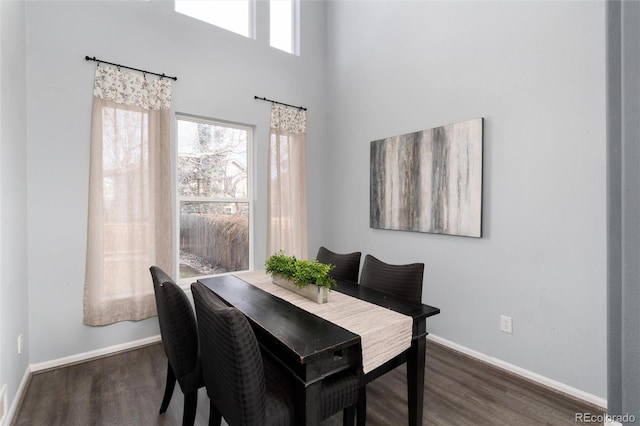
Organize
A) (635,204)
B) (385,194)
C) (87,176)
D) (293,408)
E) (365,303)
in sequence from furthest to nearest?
(385,194) → (87,176) → (365,303) → (293,408) → (635,204)

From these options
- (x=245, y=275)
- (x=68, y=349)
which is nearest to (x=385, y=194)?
(x=245, y=275)

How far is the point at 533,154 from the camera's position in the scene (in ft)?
7.39

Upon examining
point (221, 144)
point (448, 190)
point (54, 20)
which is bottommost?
point (448, 190)

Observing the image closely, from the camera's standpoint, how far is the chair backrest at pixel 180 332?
5.07 feet

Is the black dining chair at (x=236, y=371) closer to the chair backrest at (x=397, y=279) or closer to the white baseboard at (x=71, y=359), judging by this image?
the chair backrest at (x=397, y=279)

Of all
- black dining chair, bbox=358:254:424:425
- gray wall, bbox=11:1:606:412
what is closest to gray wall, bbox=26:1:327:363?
gray wall, bbox=11:1:606:412

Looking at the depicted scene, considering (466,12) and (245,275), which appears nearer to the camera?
(245,275)

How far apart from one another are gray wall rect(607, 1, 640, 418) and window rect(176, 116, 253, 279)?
3281 millimetres

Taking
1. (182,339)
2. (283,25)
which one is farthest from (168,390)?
(283,25)

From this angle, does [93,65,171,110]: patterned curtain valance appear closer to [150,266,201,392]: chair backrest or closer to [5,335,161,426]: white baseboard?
[150,266,201,392]: chair backrest

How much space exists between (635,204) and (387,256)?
2961 mm

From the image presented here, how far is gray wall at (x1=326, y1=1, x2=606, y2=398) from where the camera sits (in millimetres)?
2006

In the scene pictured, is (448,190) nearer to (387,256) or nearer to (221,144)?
(387,256)

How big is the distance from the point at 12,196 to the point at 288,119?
2.60 metres
